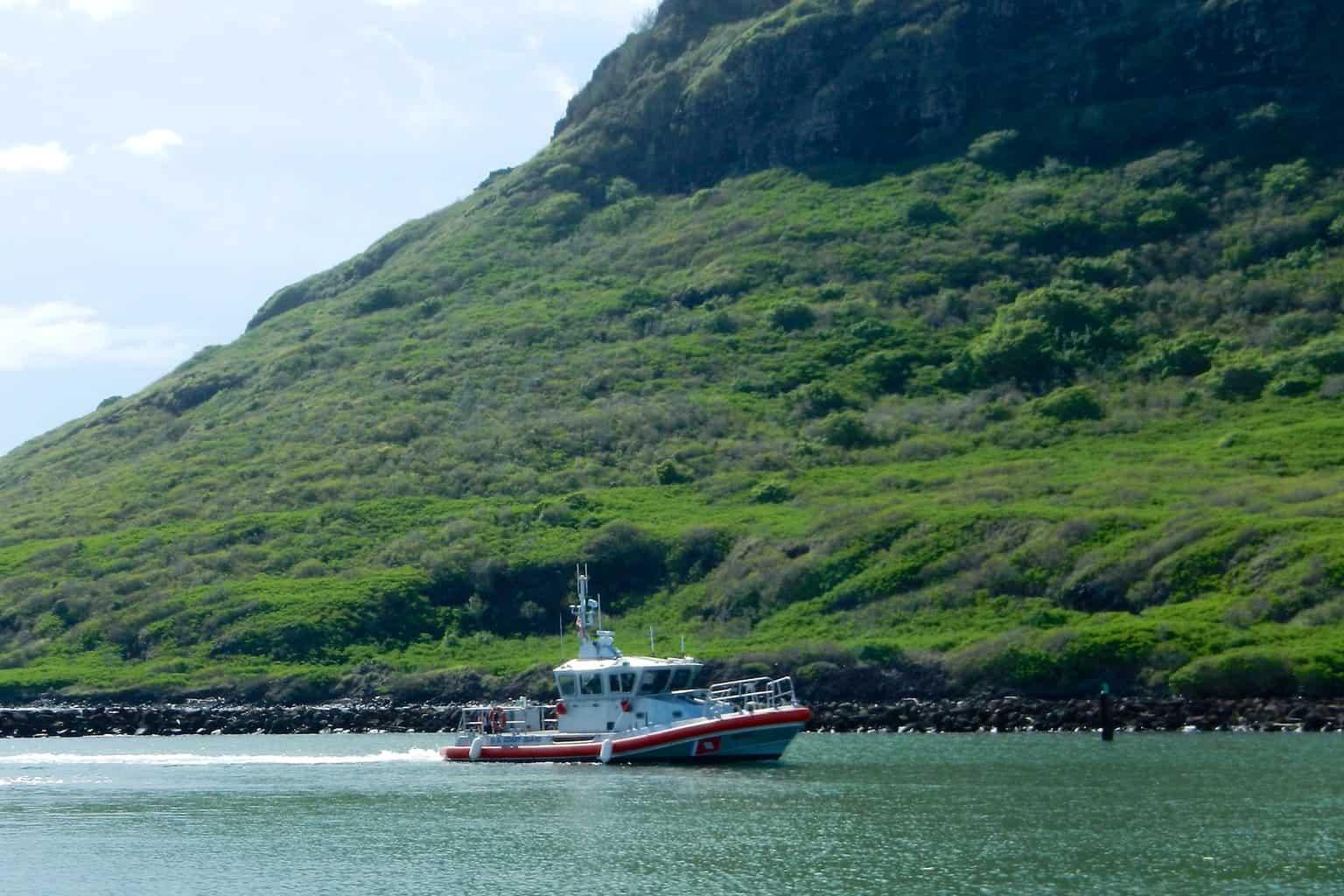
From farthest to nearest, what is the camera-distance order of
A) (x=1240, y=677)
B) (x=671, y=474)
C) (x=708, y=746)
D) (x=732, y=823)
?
1. (x=671, y=474)
2. (x=1240, y=677)
3. (x=708, y=746)
4. (x=732, y=823)

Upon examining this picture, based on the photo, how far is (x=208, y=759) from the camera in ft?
245

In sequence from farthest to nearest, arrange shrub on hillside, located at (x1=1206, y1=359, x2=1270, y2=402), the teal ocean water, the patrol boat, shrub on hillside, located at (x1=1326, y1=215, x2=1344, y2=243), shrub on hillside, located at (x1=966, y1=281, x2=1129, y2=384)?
1. shrub on hillside, located at (x1=1326, y1=215, x2=1344, y2=243)
2. shrub on hillside, located at (x1=966, y1=281, x2=1129, y2=384)
3. shrub on hillside, located at (x1=1206, y1=359, x2=1270, y2=402)
4. the patrol boat
5. the teal ocean water

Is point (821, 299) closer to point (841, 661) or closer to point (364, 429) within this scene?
point (364, 429)

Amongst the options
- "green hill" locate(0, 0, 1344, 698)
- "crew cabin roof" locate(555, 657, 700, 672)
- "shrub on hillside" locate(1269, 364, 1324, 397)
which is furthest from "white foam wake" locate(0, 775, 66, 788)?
"shrub on hillside" locate(1269, 364, 1324, 397)

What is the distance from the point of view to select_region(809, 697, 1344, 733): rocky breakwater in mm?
71062

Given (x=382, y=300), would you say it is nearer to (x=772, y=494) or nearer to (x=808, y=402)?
(x=808, y=402)

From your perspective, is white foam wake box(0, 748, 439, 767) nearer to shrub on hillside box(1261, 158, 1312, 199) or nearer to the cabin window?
the cabin window

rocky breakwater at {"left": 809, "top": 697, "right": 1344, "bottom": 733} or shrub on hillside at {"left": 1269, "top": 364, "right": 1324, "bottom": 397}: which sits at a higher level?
shrub on hillside at {"left": 1269, "top": 364, "right": 1324, "bottom": 397}

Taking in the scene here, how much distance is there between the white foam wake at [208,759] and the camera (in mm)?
71312

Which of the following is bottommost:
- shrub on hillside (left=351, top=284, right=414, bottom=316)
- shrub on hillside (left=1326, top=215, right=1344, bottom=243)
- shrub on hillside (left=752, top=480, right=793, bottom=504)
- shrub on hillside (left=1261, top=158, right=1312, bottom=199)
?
shrub on hillside (left=752, top=480, right=793, bottom=504)

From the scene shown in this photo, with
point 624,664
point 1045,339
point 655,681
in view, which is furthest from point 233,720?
point 1045,339

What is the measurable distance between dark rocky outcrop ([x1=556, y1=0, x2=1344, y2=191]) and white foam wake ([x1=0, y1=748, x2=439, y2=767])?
104913 mm

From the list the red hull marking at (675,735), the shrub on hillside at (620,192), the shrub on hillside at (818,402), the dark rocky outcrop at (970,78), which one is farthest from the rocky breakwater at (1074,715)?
the shrub on hillside at (620,192)

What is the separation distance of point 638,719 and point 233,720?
3391 centimetres
